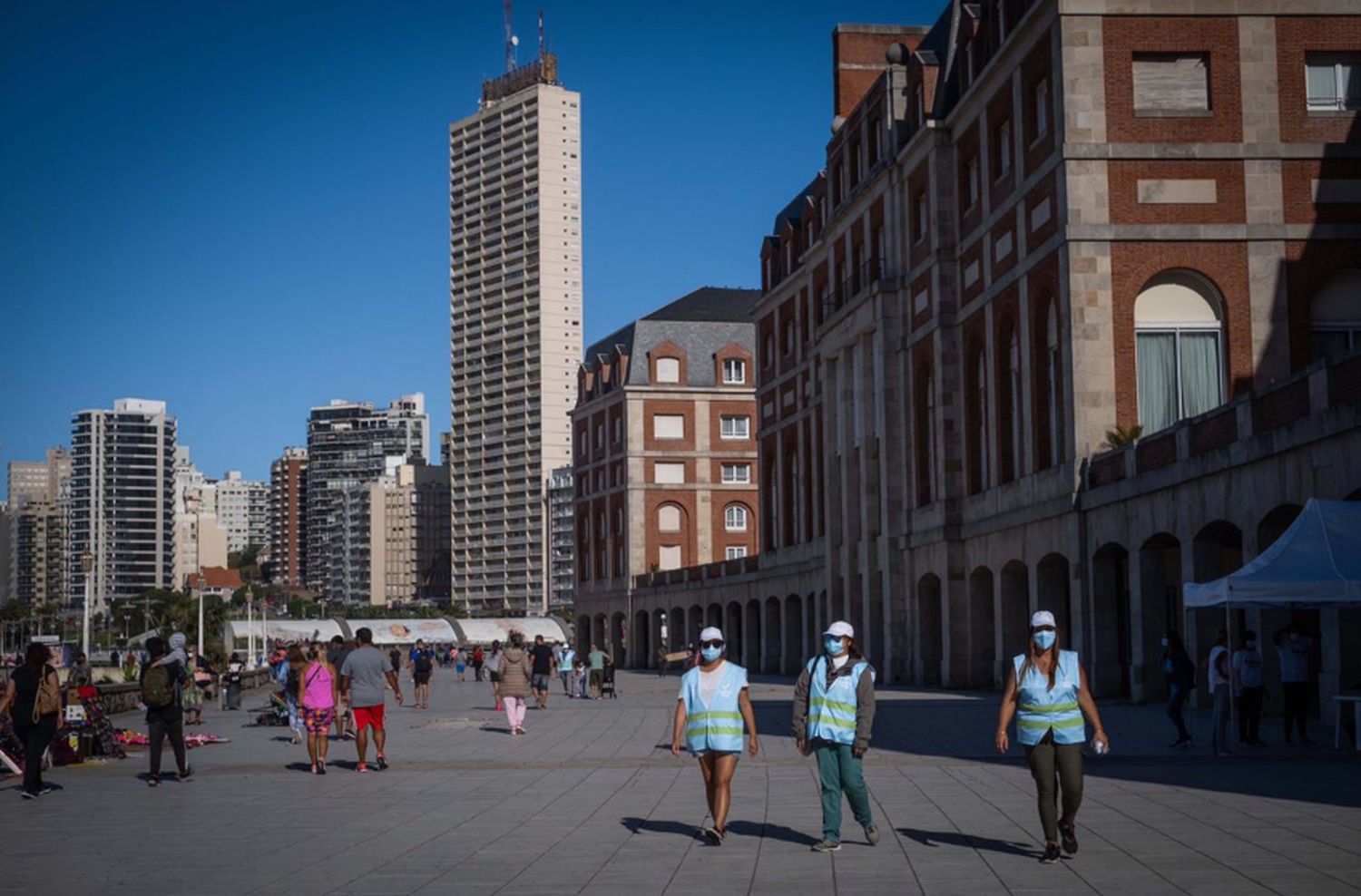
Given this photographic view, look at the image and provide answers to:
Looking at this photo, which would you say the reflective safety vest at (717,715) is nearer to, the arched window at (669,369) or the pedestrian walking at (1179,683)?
the pedestrian walking at (1179,683)

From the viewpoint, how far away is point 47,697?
1978 centimetres

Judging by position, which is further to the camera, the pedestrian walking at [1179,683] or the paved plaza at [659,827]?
the pedestrian walking at [1179,683]

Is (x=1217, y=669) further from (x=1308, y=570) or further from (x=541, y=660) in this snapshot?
(x=541, y=660)

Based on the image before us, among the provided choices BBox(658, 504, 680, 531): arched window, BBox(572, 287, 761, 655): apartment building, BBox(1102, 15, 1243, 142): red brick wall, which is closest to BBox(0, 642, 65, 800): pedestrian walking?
BBox(1102, 15, 1243, 142): red brick wall

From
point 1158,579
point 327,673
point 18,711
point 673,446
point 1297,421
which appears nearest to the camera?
point 18,711

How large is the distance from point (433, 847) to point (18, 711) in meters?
7.55

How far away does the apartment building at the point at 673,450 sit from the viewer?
96.8 metres

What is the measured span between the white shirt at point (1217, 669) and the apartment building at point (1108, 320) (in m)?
3.12

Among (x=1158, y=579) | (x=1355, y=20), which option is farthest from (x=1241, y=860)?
(x=1355, y=20)

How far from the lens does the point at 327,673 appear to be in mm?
23250

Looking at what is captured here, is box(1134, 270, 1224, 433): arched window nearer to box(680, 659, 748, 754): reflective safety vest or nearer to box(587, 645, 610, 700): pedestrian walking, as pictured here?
box(587, 645, 610, 700): pedestrian walking

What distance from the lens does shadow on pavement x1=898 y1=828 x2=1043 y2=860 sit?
1342 cm

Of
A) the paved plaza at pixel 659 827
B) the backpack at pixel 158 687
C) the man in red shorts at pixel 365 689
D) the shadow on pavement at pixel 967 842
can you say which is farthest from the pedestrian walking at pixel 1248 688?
the backpack at pixel 158 687

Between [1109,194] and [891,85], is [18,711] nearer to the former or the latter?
[1109,194]
